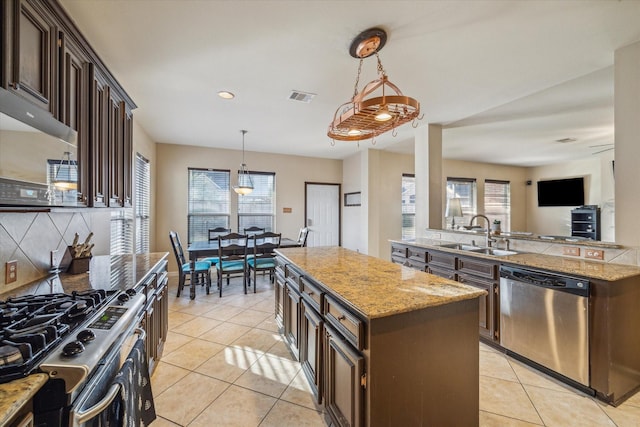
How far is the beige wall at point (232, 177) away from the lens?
5.14m

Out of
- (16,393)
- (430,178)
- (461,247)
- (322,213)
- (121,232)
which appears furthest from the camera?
(322,213)

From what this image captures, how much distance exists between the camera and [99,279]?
74.4 inches

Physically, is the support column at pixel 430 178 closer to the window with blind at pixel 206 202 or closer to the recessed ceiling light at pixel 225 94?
the recessed ceiling light at pixel 225 94

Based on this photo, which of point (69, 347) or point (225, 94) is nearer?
point (69, 347)

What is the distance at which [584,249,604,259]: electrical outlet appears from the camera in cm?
220

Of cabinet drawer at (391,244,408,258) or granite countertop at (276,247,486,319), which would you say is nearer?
granite countertop at (276,247,486,319)

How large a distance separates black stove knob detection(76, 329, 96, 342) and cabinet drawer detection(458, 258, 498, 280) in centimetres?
287

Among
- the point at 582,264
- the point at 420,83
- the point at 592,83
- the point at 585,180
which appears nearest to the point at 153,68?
the point at 420,83

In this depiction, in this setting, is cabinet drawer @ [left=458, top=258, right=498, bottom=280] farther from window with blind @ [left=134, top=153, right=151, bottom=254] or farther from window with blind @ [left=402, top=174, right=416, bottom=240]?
window with blind @ [left=134, top=153, right=151, bottom=254]

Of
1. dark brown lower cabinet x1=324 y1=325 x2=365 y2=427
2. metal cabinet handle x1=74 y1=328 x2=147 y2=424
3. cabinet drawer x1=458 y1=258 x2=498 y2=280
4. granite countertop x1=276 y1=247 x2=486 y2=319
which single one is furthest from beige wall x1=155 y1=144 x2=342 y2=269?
metal cabinet handle x1=74 y1=328 x2=147 y2=424

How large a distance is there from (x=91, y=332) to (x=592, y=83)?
4.44 metres

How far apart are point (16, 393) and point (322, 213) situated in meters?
5.80

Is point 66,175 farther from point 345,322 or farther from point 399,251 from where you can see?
point 399,251

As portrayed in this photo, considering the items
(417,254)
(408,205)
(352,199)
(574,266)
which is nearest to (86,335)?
(574,266)
